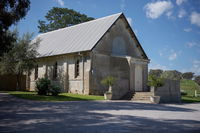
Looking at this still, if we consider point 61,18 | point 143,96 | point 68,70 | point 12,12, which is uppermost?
point 61,18

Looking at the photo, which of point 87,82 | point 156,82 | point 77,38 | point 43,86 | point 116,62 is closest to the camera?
point 43,86

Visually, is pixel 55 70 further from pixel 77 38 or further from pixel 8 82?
pixel 8 82

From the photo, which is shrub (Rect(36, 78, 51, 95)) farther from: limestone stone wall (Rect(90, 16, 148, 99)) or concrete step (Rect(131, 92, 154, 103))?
concrete step (Rect(131, 92, 154, 103))

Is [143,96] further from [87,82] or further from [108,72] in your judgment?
[87,82]

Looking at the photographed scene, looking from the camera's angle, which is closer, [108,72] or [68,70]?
[108,72]

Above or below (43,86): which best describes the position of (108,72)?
above

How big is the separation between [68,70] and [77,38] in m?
4.32

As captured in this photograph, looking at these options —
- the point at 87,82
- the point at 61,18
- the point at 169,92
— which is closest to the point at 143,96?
the point at 169,92

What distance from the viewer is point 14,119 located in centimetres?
838

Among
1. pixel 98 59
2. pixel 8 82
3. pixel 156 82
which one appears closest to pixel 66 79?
pixel 98 59

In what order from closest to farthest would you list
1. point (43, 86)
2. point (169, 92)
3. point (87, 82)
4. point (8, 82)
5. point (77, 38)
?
point (43, 86), point (169, 92), point (87, 82), point (77, 38), point (8, 82)

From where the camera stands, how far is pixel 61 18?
173ft

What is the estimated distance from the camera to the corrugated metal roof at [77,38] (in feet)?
81.4

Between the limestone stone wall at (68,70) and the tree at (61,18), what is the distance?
2353 cm
